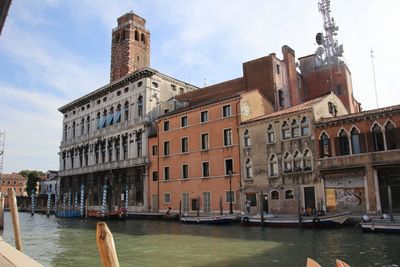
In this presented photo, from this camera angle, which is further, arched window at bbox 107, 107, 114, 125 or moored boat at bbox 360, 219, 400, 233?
arched window at bbox 107, 107, 114, 125

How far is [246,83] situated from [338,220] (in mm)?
14810

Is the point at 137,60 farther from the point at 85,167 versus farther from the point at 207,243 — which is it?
the point at 207,243

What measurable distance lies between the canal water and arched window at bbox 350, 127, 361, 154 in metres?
4.96

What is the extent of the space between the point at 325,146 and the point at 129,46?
91.0 feet

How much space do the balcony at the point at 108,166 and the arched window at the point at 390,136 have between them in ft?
62.5

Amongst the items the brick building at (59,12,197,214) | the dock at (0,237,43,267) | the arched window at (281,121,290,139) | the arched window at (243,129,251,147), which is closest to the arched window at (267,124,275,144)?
the arched window at (281,121,290,139)

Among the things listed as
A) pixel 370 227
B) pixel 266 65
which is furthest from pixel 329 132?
pixel 266 65

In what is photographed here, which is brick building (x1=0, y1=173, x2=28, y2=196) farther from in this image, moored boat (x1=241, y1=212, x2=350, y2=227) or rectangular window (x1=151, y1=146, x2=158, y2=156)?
moored boat (x1=241, y1=212, x2=350, y2=227)

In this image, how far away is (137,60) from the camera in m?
43.5

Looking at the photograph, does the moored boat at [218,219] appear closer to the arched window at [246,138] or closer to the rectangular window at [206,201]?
the rectangular window at [206,201]

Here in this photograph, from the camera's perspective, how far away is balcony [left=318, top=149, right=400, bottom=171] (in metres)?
19.2

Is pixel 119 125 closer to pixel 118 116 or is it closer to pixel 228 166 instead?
pixel 118 116

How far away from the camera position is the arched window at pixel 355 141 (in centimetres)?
2058

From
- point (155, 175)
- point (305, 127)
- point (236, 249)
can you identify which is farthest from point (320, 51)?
point (236, 249)
